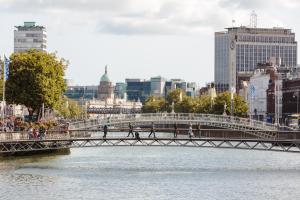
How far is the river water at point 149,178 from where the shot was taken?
7050cm

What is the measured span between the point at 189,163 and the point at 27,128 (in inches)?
691

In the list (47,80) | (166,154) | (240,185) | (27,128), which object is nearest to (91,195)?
(240,185)

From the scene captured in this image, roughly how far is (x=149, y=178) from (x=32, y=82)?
48.4 m

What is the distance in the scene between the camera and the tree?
4985 inches

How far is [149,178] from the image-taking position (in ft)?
267

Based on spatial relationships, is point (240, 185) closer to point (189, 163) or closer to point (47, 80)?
point (189, 163)

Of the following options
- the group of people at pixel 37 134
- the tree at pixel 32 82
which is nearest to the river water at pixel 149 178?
the group of people at pixel 37 134

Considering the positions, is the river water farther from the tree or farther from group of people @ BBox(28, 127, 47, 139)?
the tree

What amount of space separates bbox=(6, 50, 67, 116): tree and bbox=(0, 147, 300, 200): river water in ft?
63.2

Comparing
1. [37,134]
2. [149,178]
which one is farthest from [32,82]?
[149,178]

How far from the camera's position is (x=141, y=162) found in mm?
101188

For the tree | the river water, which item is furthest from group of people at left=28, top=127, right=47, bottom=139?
the tree

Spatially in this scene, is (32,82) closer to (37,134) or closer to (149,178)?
(37,134)

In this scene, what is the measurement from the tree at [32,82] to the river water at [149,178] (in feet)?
63.2
